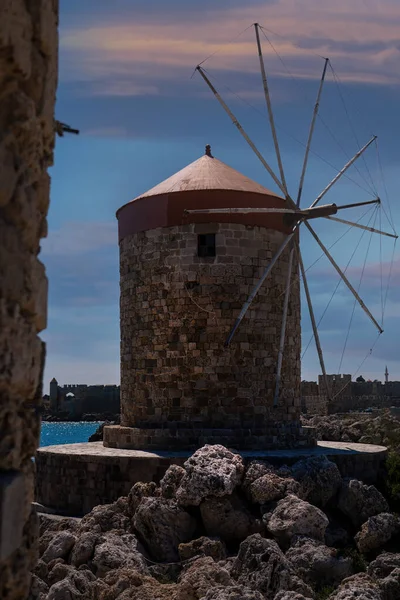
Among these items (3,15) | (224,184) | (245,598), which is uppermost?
(224,184)

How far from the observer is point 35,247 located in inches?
132

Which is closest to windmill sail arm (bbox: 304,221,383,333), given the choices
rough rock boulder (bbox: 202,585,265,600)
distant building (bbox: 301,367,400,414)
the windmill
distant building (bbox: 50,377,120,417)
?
the windmill

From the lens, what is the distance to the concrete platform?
12156 mm

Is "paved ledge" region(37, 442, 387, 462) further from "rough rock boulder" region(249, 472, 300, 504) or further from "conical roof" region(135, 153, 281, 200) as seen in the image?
"conical roof" region(135, 153, 281, 200)

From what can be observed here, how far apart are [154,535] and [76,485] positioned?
3449 millimetres

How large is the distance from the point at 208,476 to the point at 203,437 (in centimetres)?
327

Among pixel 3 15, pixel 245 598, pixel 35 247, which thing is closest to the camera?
A: pixel 3 15

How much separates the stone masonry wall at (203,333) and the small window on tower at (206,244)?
10 centimetres

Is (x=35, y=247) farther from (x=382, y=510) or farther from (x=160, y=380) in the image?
(x=160, y=380)

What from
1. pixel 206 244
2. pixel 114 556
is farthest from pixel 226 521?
pixel 206 244

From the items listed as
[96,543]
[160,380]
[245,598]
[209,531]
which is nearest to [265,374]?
[160,380]

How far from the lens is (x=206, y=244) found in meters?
14.0

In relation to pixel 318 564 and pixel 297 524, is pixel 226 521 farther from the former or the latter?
pixel 318 564

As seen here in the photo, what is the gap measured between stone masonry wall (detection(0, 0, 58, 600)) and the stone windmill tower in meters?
10.2
